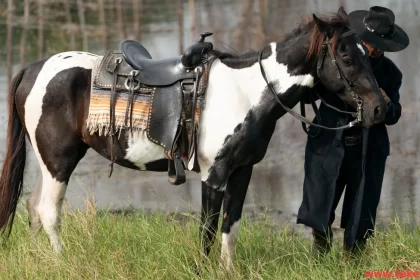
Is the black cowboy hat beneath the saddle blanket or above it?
above

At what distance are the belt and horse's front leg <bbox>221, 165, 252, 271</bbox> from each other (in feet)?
2.10

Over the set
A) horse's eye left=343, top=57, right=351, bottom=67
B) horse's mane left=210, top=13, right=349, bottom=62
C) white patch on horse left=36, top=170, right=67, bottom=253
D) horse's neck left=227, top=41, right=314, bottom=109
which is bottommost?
white patch on horse left=36, top=170, right=67, bottom=253

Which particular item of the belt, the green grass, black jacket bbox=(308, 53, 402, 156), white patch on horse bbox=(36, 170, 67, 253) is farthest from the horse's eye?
white patch on horse bbox=(36, 170, 67, 253)

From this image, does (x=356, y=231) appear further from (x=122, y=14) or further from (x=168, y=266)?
(x=122, y=14)

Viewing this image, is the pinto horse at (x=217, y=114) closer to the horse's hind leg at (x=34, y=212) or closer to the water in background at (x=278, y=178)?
the horse's hind leg at (x=34, y=212)

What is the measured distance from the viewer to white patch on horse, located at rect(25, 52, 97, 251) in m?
5.59

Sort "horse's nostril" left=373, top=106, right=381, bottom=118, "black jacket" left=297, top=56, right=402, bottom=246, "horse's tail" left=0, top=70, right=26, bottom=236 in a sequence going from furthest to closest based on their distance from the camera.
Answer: "horse's tail" left=0, top=70, right=26, bottom=236 → "black jacket" left=297, top=56, right=402, bottom=246 → "horse's nostril" left=373, top=106, right=381, bottom=118

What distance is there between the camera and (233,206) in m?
5.31

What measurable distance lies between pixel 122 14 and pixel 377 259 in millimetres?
8172

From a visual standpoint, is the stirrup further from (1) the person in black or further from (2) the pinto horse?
(1) the person in black

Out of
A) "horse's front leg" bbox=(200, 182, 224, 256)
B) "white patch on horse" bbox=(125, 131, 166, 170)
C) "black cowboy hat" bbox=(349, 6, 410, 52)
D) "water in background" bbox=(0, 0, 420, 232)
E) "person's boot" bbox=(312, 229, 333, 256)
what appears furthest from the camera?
"water in background" bbox=(0, 0, 420, 232)

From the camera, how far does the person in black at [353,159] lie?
17.1 ft

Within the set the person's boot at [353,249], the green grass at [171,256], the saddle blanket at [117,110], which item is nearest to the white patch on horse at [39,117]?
the green grass at [171,256]

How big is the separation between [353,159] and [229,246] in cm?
97
